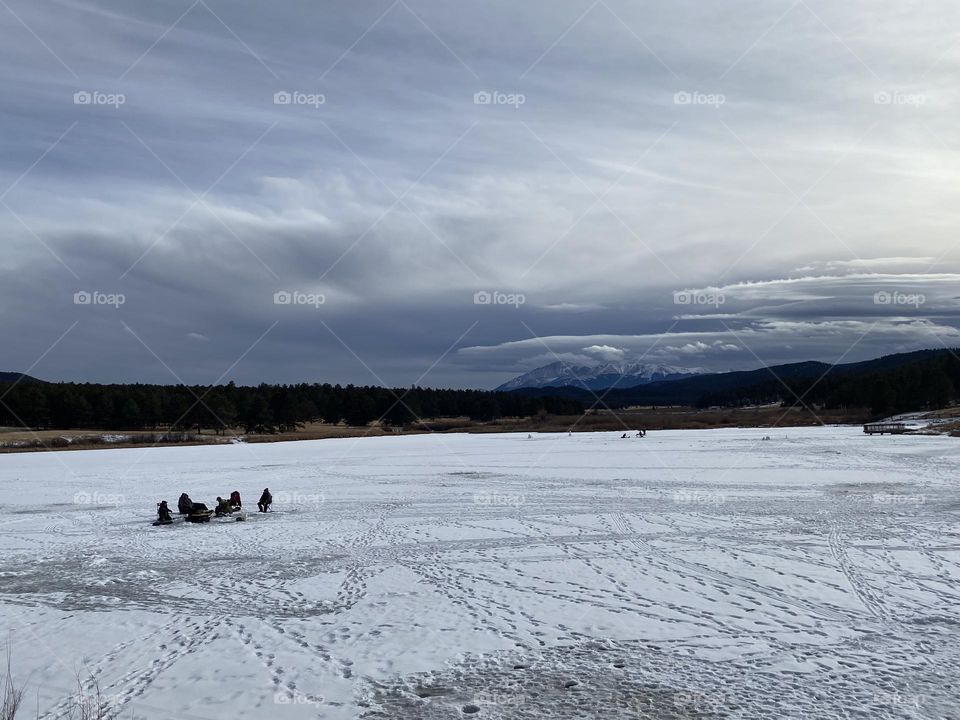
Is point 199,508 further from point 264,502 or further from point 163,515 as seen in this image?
point 264,502

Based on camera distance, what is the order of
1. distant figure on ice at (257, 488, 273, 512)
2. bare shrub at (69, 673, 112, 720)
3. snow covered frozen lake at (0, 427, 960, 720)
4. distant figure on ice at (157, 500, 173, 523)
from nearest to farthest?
bare shrub at (69, 673, 112, 720), snow covered frozen lake at (0, 427, 960, 720), distant figure on ice at (157, 500, 173, 523), distant figure on ice at (257, 488, 273, 512)

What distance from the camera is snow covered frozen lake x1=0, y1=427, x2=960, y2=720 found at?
818 centimetres

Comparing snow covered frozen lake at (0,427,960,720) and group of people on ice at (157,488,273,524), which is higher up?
group of people on ice at (157,488,273,524)

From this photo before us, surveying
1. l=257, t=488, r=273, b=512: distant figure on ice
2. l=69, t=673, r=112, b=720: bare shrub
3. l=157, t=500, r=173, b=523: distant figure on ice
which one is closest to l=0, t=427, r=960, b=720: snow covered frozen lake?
l=69, t=673, r=112, b=720: bare shrub

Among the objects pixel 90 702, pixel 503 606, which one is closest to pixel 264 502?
pixel 503 606

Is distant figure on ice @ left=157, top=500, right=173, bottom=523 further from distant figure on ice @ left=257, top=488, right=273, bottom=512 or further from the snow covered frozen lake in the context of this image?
distant figure on ice @ left=257, top=488, right=273, bottom=512

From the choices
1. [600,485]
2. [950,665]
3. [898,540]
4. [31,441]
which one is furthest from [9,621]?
[31,441]

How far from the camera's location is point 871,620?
10.4m

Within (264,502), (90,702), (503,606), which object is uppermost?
(264,502)

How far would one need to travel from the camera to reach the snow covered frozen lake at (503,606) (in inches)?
322

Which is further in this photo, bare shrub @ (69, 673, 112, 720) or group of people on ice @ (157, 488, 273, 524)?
group of people on ice @ (157, 488, 273, 524)

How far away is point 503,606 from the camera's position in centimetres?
1159

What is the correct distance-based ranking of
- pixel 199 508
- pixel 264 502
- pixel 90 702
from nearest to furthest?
pixel 90 702, pixel 199 508, pixel 264 502

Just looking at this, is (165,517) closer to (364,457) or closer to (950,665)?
(950,665)
